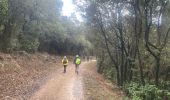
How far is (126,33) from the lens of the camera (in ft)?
95.7

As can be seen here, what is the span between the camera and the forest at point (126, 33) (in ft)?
70.5

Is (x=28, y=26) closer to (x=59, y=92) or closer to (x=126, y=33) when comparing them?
(x=126, y=33)

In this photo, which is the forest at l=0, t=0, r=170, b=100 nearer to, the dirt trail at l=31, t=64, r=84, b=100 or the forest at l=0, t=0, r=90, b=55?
the forest at l=0, t=0, r=90, b=55

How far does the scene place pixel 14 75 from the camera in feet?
72.2

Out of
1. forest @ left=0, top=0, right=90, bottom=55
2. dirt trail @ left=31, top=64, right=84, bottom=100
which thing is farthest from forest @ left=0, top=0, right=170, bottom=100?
dirt trail @ left=31, top=64, right=84, bottom=100

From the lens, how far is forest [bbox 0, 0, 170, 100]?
21.5 m

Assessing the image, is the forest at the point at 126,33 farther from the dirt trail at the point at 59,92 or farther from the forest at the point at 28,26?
the dirt trail at the point at 59,92

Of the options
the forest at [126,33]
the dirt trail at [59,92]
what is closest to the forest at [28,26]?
the forest at [126,33]

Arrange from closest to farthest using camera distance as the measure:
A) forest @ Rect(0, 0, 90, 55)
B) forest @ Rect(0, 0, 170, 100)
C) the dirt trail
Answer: the dirt trail
forest @ Rect(0, 0, 170, 100)
forest @ Rect(0, 0, 90, 55)

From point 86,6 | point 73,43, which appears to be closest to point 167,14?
point 86,6

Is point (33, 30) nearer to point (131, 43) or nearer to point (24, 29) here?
point (24, 29)

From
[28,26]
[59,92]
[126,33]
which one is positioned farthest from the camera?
[28,26]

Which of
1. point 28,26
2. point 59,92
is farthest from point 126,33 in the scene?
point 28,26

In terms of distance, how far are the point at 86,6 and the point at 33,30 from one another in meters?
12.9
